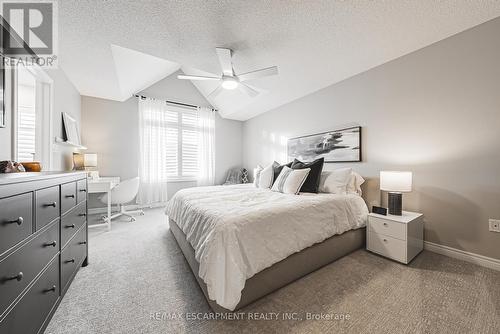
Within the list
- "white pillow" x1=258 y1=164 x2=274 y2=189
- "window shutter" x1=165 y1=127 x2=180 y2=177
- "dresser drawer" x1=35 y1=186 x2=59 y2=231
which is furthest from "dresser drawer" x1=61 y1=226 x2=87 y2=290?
"window shutter" x1=165 y1=127 x2=180 y2=177

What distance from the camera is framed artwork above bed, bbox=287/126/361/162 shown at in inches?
115

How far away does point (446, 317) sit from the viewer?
1273 millimetres

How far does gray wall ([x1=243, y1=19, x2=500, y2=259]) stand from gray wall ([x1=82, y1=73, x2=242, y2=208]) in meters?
3.99

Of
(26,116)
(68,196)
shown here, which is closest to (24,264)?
(68,196)

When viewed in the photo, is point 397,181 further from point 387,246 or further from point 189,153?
point 189,153

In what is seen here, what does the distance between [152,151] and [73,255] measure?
10.2ft

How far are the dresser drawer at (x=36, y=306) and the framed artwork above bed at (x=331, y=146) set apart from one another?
11.3 ft

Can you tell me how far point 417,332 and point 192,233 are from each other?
171cm

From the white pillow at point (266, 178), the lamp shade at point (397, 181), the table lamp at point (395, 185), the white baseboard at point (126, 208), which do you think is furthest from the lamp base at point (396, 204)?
the white baseboard at point (126, 208)

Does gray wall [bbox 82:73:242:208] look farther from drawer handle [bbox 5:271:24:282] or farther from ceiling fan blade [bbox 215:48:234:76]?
drawer handle [bbox 5:271:24:282]

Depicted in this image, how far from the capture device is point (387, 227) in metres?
2.07

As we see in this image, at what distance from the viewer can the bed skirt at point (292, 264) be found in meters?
1.41

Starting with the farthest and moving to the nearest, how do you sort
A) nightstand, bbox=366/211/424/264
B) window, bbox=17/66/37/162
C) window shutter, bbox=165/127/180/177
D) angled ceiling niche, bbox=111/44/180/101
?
1. window shutter, bbox=165/127/180/177
2. angled ceiling niche, bbox=111/44/180/101
3. nightstand, bbox=366/211/424/264
4. window, bbox=17/66/37/162

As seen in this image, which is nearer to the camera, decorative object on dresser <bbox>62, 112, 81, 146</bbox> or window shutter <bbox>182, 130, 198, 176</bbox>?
decorative object on dresser <bbox>62, 112, 81, 146</bbox>
